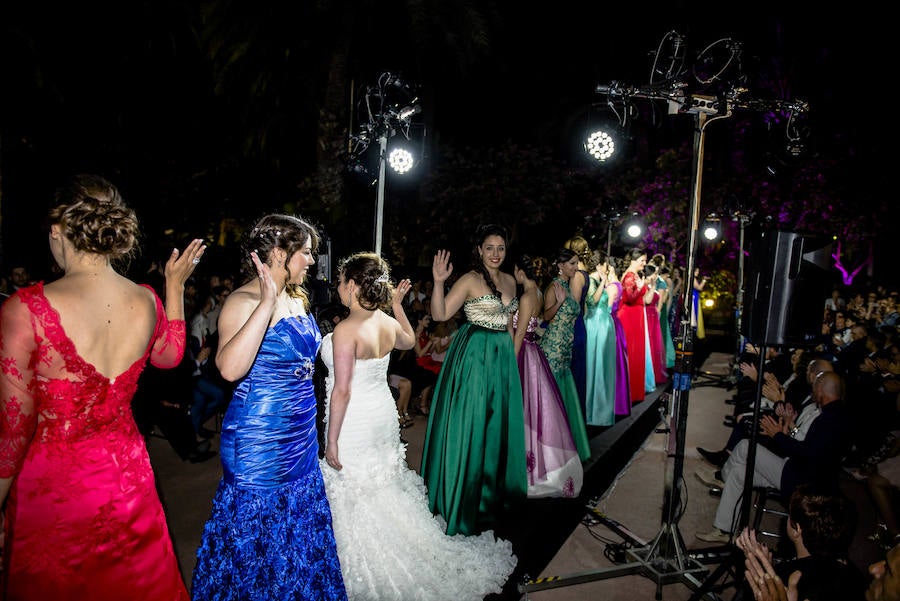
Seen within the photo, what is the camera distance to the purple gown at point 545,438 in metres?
4.35

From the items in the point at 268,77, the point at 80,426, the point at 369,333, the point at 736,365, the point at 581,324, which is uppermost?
the point at 268,77

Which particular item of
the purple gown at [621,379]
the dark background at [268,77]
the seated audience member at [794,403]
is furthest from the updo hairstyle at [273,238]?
the dark background at [268,77]

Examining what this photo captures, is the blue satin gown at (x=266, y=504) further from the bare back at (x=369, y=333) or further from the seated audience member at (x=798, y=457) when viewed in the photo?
the seated audience member at (x=798, y=457)

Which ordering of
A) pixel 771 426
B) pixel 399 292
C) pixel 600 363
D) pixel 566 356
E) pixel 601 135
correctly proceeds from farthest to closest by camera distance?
pixel 600 363 < pixel 566 356 < pixel 601 135 < pixel 771 426 < pixel 399 292

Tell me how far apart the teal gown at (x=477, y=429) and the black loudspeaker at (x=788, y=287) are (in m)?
1.44

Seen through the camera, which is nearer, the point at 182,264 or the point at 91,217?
the point at 91,217

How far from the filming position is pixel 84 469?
1.81 meters

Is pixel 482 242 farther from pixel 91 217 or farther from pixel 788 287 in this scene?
pixel 91 217

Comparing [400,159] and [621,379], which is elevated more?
[400,159]

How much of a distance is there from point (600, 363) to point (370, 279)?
4.25 metres

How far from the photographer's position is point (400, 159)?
4938 millimetres

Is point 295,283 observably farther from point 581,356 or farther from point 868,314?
point 868,314

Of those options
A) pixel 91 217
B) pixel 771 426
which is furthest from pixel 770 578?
pixel 91 217

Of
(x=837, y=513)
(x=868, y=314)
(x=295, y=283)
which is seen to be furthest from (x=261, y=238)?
(x=868, y=314)
